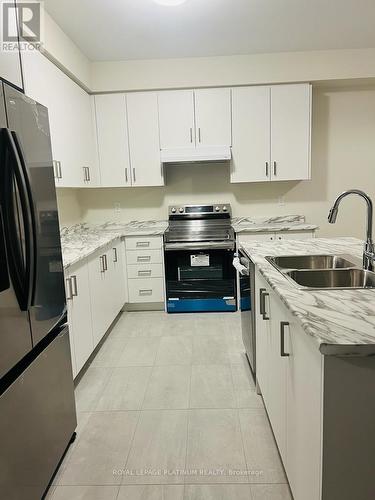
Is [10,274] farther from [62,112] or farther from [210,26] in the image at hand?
[210,26]

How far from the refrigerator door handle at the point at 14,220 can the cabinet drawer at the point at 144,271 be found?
2.40 m

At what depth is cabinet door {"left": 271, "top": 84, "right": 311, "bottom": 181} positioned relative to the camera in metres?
3.64

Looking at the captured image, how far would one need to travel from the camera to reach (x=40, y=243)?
154 centimetres

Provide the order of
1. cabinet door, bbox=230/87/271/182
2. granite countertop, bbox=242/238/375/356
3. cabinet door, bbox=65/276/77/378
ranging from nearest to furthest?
granite countertop, bbox=242/238/375/356 < cabinet door, bbox=65/276/77/378 < cabinet door, bbox=230/87/271/182

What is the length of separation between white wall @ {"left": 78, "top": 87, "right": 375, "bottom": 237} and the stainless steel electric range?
62 centimetres

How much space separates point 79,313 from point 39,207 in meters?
1.07

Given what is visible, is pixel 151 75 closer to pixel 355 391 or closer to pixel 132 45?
pixel 132 45

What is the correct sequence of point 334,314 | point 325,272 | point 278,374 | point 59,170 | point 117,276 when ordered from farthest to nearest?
point 117,276 < point 59,170 < point 325,272 < point 278,374 < point 334,314

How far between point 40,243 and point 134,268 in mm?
2298

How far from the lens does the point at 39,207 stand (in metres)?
1.55

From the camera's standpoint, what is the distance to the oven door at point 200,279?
3641 mm

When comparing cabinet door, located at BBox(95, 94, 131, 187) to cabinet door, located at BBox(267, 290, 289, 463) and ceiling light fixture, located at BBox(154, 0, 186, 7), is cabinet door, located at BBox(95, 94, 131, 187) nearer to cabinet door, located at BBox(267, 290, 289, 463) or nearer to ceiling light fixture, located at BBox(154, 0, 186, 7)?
ceiling light fixture, located at BBox(154, 0, 186, 7)

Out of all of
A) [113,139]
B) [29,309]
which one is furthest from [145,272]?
[29,309]

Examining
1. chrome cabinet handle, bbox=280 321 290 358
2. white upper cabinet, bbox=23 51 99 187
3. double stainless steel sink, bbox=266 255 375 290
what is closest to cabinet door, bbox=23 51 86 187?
white upper cabinet, bbox=23 51 99 187
